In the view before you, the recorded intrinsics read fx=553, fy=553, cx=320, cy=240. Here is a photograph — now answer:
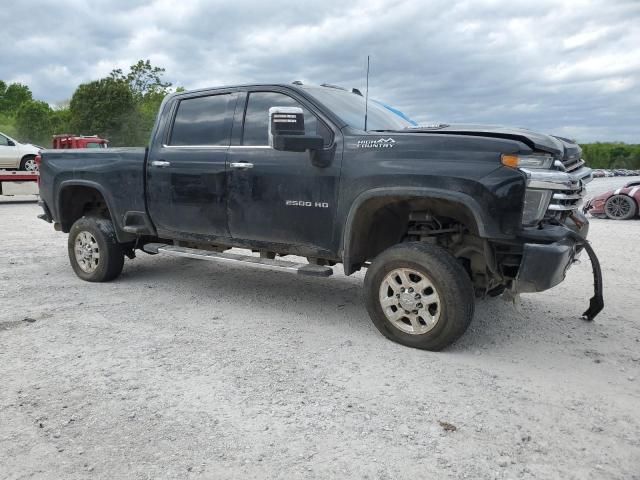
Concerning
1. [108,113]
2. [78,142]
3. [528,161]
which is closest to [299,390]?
[528,161]

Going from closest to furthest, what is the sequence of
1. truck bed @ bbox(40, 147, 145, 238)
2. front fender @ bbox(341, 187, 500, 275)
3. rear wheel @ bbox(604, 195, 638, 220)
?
front fender @ bbox(341, 187, 500, 275)
truck bed @ bbox(40, 147, 145, 238)
rear wheel @ bbox(604, 195, 638, 220)

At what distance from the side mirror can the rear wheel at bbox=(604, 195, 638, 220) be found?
12.3 m

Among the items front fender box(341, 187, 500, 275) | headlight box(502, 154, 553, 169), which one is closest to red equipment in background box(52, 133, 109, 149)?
front fender box(341, 187, 500, 275)

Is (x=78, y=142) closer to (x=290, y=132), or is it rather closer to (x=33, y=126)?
(x=290, y=132)

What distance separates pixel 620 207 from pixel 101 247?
12847 millimetres

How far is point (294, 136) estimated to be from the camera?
4.16 meters

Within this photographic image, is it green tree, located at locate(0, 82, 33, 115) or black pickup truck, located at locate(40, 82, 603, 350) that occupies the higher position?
green tree, located at locate(0, 82, 33, 115)

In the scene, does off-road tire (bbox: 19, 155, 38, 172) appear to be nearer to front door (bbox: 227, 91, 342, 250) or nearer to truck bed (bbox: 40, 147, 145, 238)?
truck bed (bbox: 40, 147, 145, 238)

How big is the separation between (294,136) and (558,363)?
→ 2523 millimetres

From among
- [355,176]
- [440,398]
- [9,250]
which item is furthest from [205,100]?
[9,250]

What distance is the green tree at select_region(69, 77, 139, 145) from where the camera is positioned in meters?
39.7

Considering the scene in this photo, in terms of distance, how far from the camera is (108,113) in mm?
39844

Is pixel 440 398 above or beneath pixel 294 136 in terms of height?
beneath

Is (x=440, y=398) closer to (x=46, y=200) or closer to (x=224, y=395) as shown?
(x=224, y=395)
